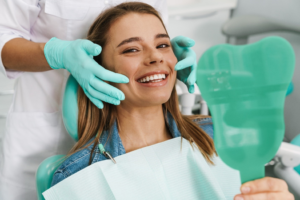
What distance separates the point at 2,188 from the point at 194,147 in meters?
0.80

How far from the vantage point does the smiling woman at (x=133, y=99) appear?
3.19ft

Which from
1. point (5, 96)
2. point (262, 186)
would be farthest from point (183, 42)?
point (5, 96)

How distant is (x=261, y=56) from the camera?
0.61 metres

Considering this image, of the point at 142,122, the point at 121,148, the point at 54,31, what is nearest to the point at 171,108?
the point at 142,122

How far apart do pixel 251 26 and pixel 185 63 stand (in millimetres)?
973

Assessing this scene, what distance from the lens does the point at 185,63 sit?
99 centimetres

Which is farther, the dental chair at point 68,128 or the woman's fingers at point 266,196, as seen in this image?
the dental chair at point 68,128

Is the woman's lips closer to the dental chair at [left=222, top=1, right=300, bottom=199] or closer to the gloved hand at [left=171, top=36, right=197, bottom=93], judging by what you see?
the gloved hand at [left=171, top=36, right=197, bottom=93]

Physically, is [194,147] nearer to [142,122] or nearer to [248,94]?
[142,122]

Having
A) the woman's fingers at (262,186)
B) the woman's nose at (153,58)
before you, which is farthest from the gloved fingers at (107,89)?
the woman's fingers at (262,186)

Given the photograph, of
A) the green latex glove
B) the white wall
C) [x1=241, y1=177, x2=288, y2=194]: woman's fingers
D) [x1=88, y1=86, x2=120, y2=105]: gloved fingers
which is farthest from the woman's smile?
the white wall

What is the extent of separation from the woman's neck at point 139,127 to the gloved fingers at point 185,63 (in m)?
0.21

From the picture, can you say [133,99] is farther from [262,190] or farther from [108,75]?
[262,190]

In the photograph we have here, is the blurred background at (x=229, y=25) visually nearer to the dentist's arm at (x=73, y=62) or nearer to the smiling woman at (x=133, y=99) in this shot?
the smiling woman at (x=133, y=99)
